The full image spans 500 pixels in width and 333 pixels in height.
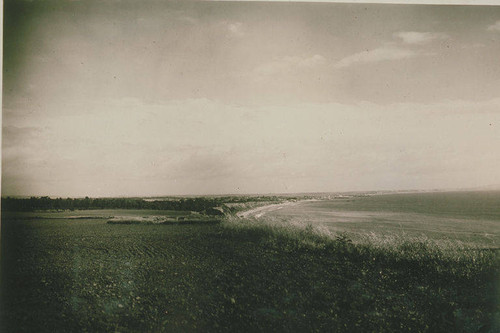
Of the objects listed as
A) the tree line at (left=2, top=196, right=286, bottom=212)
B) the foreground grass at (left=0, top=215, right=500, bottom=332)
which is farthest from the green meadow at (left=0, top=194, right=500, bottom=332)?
the tree line at (left=2, top=196, right=286, bottom=212)

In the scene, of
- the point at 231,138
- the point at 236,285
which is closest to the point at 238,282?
the point at 236,285

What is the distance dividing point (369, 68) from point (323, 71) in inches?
30.1

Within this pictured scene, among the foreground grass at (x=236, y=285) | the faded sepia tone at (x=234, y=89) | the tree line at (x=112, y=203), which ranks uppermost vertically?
the faded sepia tone at (x=234, y=89)

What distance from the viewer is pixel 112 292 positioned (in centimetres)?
411

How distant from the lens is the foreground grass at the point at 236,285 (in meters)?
3.93

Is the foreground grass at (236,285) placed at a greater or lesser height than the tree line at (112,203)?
lesser

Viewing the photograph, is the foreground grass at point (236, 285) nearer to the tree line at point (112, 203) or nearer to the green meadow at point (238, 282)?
the green meadow at point (238, 282)

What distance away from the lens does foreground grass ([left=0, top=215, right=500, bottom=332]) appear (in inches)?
155

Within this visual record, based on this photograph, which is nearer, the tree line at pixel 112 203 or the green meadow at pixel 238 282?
the green meadow at pixel 238 282

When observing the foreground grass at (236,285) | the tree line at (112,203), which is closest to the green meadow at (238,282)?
the foreground grass at (236,285)

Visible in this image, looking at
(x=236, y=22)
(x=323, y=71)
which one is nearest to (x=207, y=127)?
(x=236, y=22)

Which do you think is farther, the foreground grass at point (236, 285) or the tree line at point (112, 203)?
the tree line at point (112, 203)

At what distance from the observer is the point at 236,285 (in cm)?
434

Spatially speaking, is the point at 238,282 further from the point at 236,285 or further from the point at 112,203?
the point at 112,203
